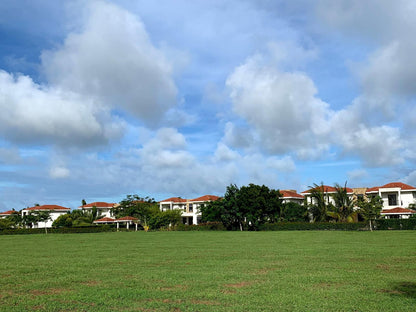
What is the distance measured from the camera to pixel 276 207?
64.9 meters

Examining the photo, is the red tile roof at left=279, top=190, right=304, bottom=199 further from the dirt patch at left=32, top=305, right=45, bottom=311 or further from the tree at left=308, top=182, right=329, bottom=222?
the dirt patch at left=32, top=305, right=45, bottom=311

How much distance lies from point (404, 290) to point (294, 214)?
59.9 metres

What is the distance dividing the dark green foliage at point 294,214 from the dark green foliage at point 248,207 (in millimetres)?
2334

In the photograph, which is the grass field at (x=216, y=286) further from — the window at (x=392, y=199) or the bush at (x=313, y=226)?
the window at (x=392, y=199)

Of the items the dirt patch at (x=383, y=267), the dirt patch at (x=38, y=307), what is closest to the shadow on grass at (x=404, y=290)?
the dirt patch at (x=383, y=267)

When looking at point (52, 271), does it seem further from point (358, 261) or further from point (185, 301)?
point (358, 261)

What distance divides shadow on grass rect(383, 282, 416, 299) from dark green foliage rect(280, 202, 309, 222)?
57452 millimetres

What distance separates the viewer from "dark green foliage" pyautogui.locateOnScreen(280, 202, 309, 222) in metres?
68.3

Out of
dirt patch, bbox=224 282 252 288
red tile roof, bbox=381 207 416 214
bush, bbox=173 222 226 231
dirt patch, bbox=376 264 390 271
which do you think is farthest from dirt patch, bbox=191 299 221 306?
Answer: red tile roof, bbox=381 207 416 214

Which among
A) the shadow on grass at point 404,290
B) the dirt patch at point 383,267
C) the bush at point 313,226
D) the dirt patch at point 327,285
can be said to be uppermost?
the dirt patch at point 327,285

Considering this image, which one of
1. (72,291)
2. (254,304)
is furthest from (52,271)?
(254,304)

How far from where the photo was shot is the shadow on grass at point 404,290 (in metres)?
9.61

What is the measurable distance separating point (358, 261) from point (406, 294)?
6.84m

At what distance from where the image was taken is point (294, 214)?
69000 mm
